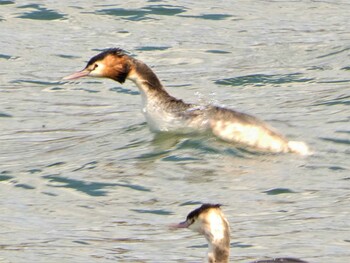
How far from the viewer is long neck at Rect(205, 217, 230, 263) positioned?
7.49 metres

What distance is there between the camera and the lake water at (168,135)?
8.95m

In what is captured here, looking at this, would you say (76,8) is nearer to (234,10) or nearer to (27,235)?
(234,10)

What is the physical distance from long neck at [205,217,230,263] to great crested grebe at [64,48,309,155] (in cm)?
345

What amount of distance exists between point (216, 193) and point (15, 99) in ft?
14.7

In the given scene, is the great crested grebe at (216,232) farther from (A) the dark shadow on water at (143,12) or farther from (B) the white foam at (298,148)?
(A) the dark shadow on water at (143,12)

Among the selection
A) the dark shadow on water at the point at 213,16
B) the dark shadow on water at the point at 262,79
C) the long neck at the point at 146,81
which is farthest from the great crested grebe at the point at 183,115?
the dark shadow on water at the point at 213,16

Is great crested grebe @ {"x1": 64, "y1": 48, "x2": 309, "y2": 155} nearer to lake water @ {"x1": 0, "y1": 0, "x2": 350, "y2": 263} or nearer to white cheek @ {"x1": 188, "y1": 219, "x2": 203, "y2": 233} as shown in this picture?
lake water @ {"x1": 0, "y1": 0, "x2": 350, "y2": 263}

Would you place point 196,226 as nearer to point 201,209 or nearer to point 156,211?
point 201,209

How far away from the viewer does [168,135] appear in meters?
11.6

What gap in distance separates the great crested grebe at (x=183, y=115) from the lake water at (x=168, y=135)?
122mm

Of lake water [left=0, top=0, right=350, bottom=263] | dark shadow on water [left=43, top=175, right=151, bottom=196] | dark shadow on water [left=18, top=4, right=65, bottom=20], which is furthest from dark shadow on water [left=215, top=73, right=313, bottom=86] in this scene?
dark shadow on water [left=43, top=175, right=151, bottom=196]

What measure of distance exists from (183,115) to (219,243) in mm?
3951

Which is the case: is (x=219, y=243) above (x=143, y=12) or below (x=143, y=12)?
above

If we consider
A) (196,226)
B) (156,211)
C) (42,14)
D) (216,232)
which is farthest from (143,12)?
(216,232)
